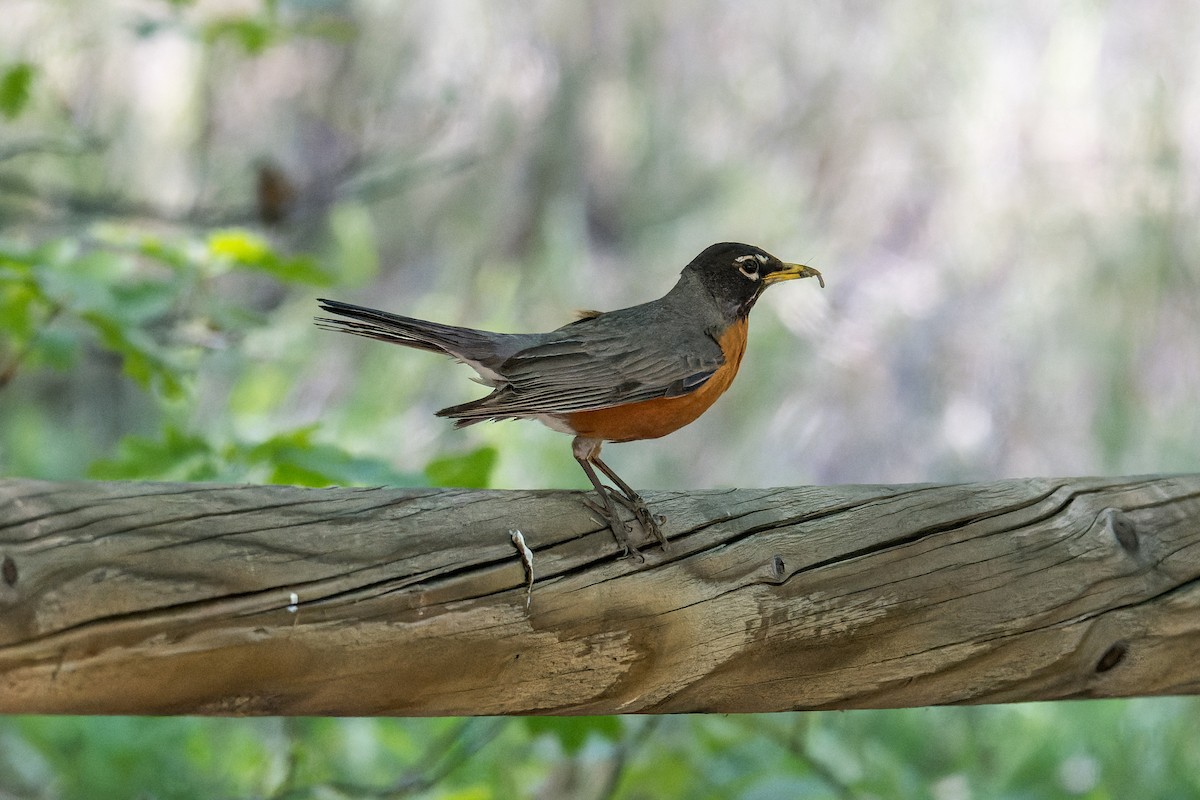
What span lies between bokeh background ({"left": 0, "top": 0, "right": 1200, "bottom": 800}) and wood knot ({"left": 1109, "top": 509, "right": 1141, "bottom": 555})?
201cm

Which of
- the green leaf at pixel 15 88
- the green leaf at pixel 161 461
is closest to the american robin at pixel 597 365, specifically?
the green leaf at pixel 161 461

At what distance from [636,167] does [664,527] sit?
184 inches

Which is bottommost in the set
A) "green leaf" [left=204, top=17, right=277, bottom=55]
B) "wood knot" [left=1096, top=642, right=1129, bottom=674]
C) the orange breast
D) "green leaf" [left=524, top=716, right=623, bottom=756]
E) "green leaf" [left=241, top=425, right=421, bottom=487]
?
"green leaf" [left=524, top=716, right=623, bottom=756]

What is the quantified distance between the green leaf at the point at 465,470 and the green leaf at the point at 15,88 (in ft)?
4.86

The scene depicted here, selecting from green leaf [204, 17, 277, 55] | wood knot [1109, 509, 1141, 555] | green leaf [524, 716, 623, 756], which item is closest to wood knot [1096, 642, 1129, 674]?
wood knot [1109, 509, 1141, 555]

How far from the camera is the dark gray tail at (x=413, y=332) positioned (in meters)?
1.87

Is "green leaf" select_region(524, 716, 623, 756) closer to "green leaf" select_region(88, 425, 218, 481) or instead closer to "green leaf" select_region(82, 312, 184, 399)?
"green leaf" select_region(88, 425, 218, 481)

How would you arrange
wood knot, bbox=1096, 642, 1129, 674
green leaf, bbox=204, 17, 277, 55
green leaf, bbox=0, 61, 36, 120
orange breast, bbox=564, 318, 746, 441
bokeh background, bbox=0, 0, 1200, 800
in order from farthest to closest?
1. bokeh background, bbox=0, 0, 1200, 800
2. green leaf, bbox=204, 17, 277, 55
3. green leaf, bbox=0, 61, 36, 120
4. orange breast, bbox=564, 318, 746, 441
5. wood knot, bbox=1096, 642, 1129, 674

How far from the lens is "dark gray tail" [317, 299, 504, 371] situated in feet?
6.14

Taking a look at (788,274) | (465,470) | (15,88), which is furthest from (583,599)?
(15,88)

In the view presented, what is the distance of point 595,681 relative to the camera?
5.15ft

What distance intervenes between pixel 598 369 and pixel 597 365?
2 cm

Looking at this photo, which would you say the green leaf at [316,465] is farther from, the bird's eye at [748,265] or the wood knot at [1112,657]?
the wood knot at [1112,657]

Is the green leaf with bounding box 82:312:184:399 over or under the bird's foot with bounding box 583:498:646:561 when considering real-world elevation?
over
